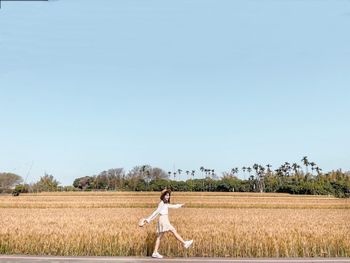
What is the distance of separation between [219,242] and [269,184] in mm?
115559

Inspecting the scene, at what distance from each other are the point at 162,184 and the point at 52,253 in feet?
297

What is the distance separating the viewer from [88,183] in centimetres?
14112

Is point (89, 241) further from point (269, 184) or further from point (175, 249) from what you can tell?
point (269, 184)

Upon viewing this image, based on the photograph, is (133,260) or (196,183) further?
(196,183)

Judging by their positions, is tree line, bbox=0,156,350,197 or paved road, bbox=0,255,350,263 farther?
tree line, bbox=0,156,350,197

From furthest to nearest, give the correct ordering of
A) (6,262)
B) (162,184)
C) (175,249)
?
(162,184)
(175,249)
(6,262)

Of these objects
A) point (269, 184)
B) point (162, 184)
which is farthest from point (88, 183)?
point (269, 184)

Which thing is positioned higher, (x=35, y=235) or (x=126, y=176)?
(x=126, y=176)

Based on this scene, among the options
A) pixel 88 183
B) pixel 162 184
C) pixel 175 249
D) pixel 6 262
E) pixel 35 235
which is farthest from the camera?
pixel 88 183

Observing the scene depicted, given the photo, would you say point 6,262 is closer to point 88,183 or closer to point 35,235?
point 35,235

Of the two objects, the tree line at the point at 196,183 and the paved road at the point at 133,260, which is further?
the tree line at the point at 196,183

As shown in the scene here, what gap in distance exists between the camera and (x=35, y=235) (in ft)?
43.1

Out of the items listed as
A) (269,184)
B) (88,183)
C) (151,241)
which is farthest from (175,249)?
(88,183)

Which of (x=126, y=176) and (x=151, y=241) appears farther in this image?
(x=126, y=176)
